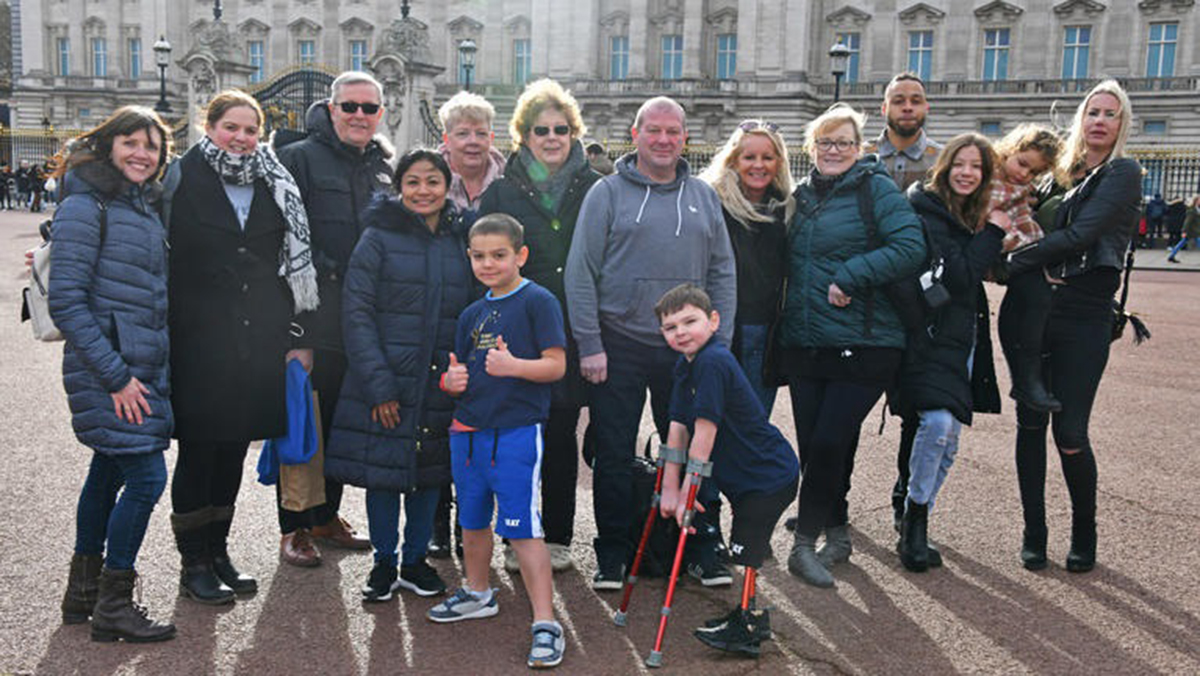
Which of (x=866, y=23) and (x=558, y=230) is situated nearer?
(x=558, y=230)

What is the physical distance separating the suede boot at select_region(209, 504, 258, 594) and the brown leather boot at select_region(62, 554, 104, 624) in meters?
0.53

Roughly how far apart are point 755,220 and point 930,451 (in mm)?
1427

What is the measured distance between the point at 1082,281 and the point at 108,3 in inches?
2367

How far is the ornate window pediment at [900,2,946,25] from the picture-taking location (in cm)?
4403

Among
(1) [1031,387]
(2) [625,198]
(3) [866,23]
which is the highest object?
(3) [866,23]

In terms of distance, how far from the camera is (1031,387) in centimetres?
529

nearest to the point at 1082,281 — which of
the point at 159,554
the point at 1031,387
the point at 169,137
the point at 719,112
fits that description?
the point at 1031,387

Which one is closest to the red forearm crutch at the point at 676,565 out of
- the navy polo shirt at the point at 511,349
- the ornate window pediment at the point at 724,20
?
the navy polo shirt at the point at 511,349

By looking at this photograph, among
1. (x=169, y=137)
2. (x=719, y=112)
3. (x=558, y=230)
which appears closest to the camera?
(x=169, y=137)

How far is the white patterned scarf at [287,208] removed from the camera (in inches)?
185

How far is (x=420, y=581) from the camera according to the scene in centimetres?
485

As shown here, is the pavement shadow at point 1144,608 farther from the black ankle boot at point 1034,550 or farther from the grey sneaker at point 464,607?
the grey sneaker at point 464,607

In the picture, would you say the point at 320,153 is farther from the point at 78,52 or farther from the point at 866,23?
the point at 78,52

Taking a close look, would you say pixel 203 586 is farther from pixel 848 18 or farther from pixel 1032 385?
pixel 848 18
